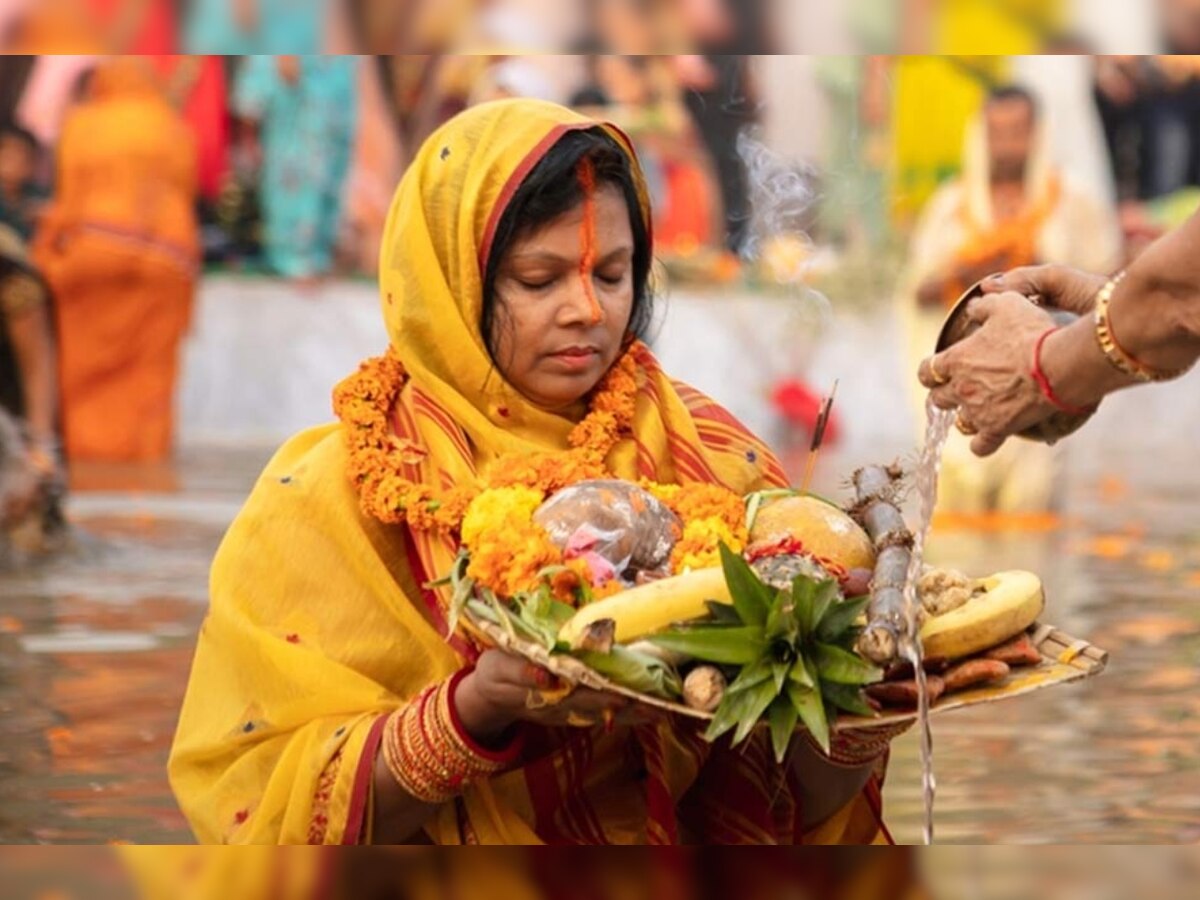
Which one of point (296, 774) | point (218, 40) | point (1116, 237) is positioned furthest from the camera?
point (1116, 237)

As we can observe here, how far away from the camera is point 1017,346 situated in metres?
2.94

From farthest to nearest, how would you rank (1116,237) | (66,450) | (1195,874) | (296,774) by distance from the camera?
(1116,237) < (66,450) < (1195,874) < (296,774)

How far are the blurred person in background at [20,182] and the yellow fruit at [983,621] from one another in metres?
10.5

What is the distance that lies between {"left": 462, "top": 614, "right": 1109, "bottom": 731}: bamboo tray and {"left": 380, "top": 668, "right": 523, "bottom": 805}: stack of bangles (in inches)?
6.0

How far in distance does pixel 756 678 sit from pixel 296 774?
771mm

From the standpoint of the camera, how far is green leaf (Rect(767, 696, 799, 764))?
252 centimetres

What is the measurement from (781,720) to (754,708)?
0.05m

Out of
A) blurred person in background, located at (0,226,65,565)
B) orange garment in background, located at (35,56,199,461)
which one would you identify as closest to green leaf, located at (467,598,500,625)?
blurred person in background, located at (0,226,65,565)

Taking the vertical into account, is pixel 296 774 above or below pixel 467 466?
below

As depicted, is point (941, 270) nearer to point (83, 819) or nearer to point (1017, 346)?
point (83, 819)

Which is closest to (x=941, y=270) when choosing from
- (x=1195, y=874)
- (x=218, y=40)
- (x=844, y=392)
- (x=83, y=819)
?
(x=844, y=392)

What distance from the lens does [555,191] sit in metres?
2.97

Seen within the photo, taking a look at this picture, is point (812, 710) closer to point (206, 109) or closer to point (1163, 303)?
point (1163, 303)

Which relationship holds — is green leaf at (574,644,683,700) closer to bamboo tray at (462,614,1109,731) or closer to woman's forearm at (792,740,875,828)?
bamboo tray at (462,614,1109,731)
